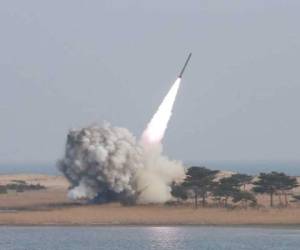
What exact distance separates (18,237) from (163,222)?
Result: 13.6 meters

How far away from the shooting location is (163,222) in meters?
80.2

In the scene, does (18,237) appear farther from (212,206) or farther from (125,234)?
(212,206)

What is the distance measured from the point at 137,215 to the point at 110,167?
6406mm

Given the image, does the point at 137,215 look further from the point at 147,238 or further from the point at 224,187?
the point at 147,238

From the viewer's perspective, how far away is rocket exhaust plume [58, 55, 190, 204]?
8831cm

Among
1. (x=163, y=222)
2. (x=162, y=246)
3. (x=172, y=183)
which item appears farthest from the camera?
(x=172, y=183)

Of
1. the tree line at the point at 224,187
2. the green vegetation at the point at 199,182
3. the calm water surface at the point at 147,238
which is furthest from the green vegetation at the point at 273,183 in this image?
the calm water surface at the point at 147,238

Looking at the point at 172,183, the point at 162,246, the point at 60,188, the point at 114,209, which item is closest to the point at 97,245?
the point at 162,246

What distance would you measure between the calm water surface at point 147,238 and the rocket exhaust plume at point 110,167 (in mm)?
11784

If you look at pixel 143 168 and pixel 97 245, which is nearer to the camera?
pixel 97 245

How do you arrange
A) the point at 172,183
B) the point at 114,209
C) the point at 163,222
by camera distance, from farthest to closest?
the point at 172,183 → the point at 114,209 → the point at 163,222

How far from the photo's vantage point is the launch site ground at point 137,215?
263 feet

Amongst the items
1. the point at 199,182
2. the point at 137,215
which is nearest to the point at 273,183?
the point at 199,182

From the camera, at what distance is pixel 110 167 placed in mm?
88188
